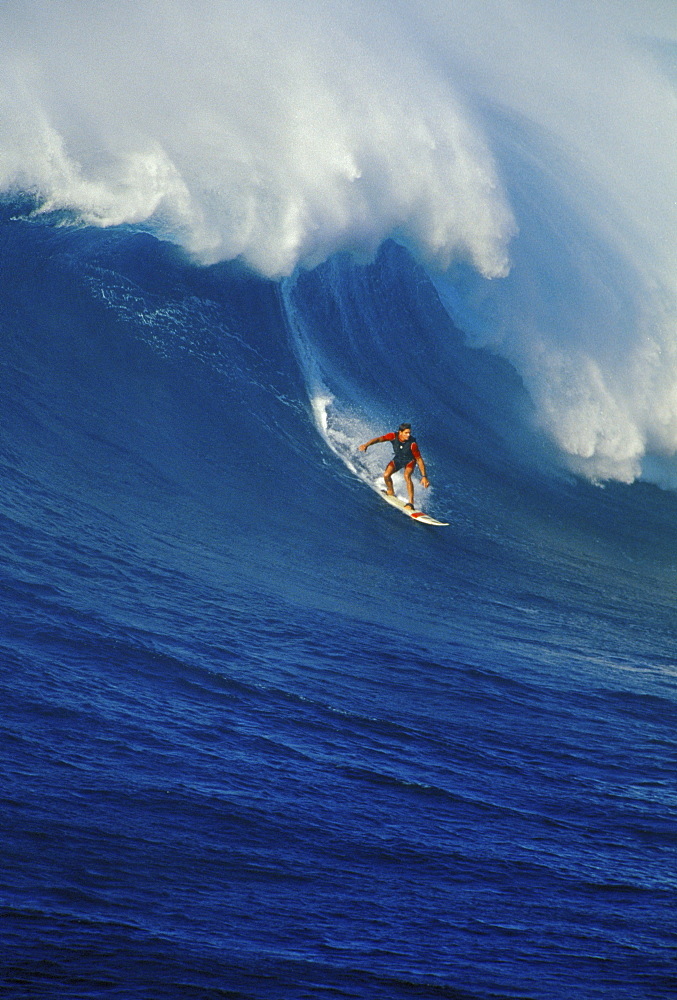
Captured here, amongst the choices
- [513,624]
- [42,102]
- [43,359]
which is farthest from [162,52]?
[513,624]

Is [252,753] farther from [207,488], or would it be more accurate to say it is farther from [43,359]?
[43,359]

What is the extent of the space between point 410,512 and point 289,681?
4.66 m

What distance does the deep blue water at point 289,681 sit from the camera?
14.4 ft

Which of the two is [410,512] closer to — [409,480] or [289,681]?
[409,480]

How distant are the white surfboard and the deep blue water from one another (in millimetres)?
195

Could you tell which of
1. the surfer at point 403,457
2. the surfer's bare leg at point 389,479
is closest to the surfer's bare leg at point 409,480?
the surfer at point 403,457

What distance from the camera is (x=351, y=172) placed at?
15.9 meters

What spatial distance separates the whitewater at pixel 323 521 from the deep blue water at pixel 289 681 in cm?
3

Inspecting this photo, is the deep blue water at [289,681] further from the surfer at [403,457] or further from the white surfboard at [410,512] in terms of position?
the surfer at [403,457]

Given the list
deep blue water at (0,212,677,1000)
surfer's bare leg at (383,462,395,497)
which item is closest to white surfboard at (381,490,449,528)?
surfer's bare leg at (383,462,395,497)

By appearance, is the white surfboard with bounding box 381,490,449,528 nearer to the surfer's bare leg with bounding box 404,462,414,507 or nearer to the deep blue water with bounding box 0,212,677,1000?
the surfer's bare leg with bounding box 404,462,414,507

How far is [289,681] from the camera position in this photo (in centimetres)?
667

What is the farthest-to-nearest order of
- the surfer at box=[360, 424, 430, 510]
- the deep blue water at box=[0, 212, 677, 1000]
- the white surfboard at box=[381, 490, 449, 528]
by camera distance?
the surfer at box=[360, 424, 430, 510] → the white surfboard at box=[381, 490, 449, 528] → the deep blue water at box=[0, 212, 677, 1000]

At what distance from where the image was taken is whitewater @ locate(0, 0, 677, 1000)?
4.59m
